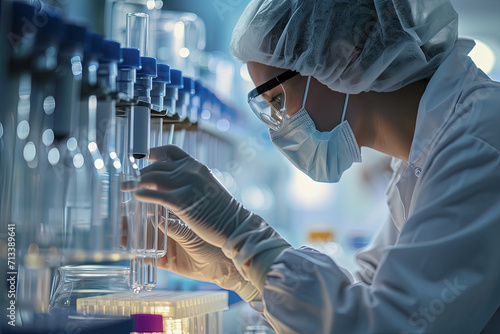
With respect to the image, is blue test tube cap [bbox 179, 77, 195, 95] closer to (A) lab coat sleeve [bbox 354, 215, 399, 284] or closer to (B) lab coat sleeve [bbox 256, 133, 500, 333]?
(B) lab coat sleeve [bbox 256, 133, 500, 333]

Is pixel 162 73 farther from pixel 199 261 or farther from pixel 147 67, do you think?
pixel 199 261


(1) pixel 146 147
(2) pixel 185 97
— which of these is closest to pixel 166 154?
(1) pixel 146 147

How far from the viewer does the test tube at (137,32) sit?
1.27 metres

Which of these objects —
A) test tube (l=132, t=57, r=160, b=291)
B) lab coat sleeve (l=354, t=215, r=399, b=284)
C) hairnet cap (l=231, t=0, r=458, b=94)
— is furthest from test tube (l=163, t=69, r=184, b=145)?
lab coat sleeve (l=354, t=215, r=399, b=284)

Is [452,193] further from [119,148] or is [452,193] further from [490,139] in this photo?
[119,148]

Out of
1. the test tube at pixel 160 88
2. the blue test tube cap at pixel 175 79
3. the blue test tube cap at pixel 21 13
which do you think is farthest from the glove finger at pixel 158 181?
the blue test tube cap at pixel 21 13

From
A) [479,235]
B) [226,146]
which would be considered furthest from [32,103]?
[226,146]

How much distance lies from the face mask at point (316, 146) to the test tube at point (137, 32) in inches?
17.7

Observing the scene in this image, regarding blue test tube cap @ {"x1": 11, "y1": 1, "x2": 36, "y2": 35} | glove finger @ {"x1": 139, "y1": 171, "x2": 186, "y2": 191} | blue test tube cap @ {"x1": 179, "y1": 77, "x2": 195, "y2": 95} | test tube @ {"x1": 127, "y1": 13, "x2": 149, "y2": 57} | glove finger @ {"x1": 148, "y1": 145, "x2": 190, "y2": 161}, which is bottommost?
glove finger @ {"x1": 139, "y1": 171, "x2": 186, "y2": 191}

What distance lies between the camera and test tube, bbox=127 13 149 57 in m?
1.27

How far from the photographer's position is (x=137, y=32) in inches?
50.2

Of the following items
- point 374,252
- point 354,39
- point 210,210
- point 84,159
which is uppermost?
point 354,39

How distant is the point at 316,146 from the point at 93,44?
2.32 feet

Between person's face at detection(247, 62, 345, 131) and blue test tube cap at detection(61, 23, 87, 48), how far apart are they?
2.04 feet
